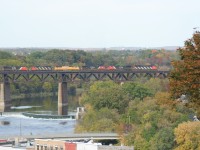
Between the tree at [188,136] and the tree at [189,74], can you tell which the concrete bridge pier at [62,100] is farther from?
the tree at [189,74]

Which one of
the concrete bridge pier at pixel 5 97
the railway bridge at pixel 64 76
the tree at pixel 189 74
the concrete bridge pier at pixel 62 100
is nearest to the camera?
the tree at pixel 189 74

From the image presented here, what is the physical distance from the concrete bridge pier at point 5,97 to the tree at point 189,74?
81591 mm

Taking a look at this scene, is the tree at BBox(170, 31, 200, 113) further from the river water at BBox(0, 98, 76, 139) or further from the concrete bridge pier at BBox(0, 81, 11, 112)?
the concrete bridge pier at BBox(0, 81, 11, 112)

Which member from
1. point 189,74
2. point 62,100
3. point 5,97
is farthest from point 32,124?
point 189,74

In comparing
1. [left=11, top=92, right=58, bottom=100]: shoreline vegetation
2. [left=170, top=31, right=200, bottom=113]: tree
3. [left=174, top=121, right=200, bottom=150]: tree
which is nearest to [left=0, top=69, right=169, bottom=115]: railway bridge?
[left=11, top=92, right=58, bottom=100]: shoreline vegetation

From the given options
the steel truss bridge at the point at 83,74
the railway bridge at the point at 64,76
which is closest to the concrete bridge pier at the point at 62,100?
the railway bridge at the point at 64,76

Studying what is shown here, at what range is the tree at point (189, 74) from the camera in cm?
3335

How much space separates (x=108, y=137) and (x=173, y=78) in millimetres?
31883

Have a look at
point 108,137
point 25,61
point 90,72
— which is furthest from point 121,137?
point 25,61

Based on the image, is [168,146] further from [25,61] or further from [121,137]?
[25,61]

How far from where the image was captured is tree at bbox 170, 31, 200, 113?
33.4 meters

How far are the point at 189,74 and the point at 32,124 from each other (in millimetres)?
56883

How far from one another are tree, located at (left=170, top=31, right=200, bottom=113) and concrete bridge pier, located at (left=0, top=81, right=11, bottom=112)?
268 ft

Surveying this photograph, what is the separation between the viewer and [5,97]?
121312 millimetres
